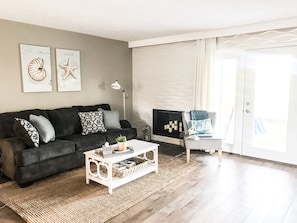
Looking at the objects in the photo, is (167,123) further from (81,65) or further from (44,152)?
(44,152)

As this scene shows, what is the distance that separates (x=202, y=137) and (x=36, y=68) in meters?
3.02

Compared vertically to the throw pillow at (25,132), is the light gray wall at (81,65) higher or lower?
higher

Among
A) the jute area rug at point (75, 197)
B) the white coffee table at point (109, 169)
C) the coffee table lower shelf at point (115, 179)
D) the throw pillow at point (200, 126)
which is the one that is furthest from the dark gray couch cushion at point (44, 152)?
the throw pillow at point (200, 126)

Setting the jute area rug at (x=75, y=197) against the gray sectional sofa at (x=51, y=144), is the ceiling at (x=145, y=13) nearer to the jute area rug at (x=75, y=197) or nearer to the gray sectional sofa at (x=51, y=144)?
the gray sectional sofa at (x=51, y=144)

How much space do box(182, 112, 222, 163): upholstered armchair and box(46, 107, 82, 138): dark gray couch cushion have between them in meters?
1.93

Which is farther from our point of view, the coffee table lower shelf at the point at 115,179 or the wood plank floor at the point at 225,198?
the coffee table lower shelf at the point at 115,179

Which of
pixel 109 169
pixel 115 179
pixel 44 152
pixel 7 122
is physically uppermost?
pixel 7 122

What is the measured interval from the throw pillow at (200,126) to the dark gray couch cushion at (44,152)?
1999 millimetres

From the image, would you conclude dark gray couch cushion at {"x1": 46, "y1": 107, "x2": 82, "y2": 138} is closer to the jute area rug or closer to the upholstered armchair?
the jute area rug

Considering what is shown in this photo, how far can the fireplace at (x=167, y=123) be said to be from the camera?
16.8 feet

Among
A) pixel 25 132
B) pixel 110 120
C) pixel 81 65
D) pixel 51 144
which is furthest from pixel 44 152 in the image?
pixel 81 65

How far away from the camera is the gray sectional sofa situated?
3.09 metres

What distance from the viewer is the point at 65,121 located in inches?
164

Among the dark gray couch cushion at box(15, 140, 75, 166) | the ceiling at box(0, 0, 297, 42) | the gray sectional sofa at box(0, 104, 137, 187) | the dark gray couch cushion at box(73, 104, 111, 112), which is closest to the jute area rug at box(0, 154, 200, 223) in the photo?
the gray sectional sofa at box(0, 104, 137, 187)
